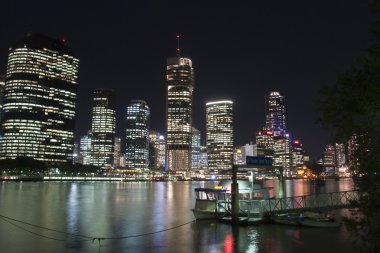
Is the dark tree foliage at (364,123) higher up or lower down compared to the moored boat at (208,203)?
higher up

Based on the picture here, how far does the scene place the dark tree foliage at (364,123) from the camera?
1108 centimetres

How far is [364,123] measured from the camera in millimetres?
11406

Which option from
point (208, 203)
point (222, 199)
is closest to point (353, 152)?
point (222, 199)

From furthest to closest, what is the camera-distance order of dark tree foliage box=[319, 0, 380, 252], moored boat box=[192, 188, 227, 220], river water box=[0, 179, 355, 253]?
moored boat box=[192, 188, 227, 220], river water box=[0, 179, 355, 253], dark tree foliage box=[319, 0, 380, 252]

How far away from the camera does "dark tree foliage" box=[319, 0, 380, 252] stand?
36.3 ft

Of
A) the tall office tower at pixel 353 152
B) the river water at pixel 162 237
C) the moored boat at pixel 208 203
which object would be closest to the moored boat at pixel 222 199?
the moored boat at pixel 208 203

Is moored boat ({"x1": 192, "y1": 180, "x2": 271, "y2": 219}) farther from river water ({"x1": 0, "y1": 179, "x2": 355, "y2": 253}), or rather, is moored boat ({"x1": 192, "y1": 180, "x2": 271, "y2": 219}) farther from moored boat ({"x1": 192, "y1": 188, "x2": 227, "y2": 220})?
river water ({"x1": 0, "y1": 179, "x2": 355, "y2": 253})

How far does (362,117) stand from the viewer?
11344mm

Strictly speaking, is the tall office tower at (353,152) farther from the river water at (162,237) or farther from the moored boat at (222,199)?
the moored boat at (222,199)

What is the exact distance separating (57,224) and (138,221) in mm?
11043

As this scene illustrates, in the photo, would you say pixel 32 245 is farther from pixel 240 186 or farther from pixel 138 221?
pixel 240 186

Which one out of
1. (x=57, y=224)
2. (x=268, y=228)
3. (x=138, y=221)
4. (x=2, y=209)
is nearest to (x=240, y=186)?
(x=268, y=228)

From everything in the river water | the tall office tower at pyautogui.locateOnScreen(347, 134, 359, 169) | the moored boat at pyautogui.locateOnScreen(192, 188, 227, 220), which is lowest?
the river water

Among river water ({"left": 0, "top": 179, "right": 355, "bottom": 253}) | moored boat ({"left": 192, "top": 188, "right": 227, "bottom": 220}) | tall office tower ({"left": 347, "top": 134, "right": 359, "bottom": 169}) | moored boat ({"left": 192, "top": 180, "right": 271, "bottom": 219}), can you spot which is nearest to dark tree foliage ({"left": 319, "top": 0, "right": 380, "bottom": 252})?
tall office tower ({"left": 347, "top": 134, "right": 359, "bottom": 169})
